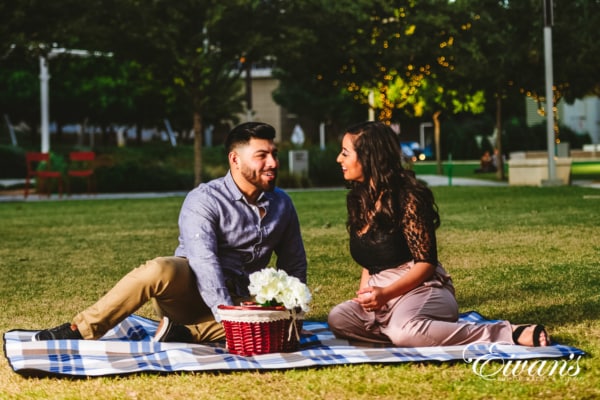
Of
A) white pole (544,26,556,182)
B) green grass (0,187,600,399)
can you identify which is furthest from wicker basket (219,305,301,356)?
white pole (544,26,556,182)

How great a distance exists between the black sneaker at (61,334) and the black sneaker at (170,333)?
1.48ft

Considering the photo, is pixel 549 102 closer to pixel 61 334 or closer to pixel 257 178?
pixel 257 178

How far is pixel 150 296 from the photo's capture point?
5.61 m

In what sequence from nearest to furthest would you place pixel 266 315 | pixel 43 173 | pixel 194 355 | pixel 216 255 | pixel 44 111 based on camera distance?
pixel 266 315 < pixel 194 355 < pixel 216 255 < pixel 43 173 < pixel 44 111

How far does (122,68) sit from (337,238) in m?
39.8

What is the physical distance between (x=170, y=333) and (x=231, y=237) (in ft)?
2.13

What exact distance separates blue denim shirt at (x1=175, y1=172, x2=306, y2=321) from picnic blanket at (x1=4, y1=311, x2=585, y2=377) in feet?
1.25

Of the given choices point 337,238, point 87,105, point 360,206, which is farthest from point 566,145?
point 360,206

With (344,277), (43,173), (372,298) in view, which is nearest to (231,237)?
(372,298)

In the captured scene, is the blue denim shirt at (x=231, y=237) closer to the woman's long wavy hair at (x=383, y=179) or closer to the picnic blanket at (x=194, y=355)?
the picnic blanket at (x=194, y=355)

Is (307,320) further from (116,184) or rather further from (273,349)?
(116,184)

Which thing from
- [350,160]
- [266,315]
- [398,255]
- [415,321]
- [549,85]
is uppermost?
[549,85]

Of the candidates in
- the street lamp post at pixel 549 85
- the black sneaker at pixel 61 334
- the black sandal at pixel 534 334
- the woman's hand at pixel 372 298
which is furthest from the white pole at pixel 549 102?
the black sneaker at pixel 61 334

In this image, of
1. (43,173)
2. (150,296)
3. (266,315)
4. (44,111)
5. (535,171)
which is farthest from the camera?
(44,111)
